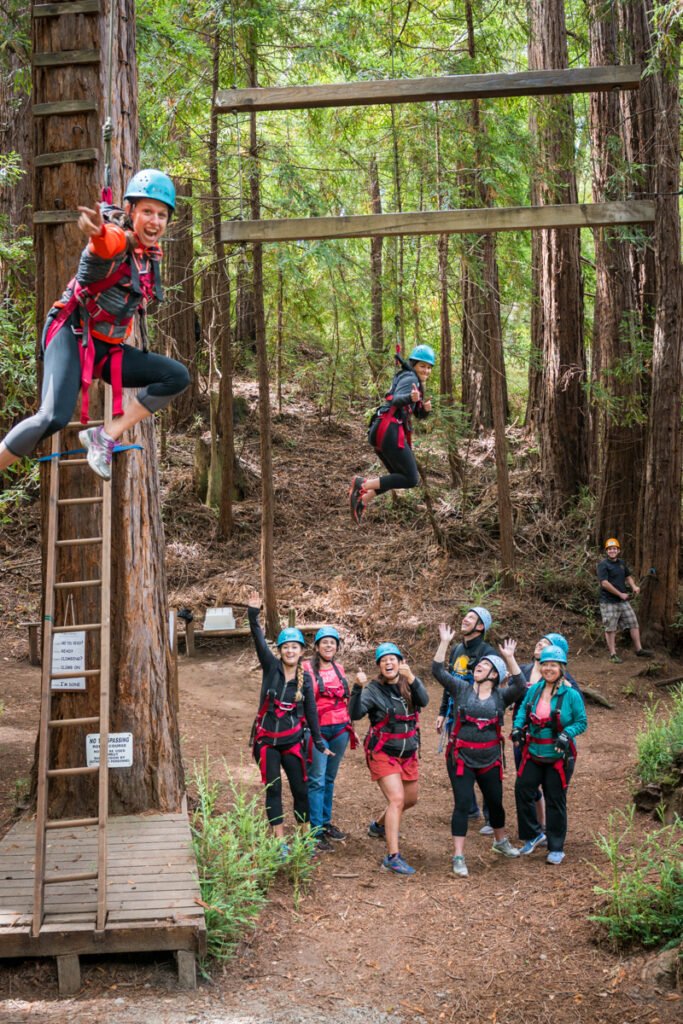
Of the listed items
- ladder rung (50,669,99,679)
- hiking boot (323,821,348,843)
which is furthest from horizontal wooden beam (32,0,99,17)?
hiking boot (323,821,348,843)

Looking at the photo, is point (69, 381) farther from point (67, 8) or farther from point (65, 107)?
point (67, 8)

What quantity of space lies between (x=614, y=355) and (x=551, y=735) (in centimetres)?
874

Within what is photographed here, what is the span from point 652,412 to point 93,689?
9125 millimetres

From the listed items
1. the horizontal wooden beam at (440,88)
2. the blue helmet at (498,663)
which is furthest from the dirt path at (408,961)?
the horizontal wooden beam at (440,88)

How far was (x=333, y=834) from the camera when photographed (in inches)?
316

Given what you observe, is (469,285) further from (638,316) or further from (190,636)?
(190,636)

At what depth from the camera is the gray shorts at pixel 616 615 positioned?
13.2 metres

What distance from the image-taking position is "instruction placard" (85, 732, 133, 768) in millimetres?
6676

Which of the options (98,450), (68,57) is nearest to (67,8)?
(68,57)

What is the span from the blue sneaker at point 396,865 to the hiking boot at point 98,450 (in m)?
4.18

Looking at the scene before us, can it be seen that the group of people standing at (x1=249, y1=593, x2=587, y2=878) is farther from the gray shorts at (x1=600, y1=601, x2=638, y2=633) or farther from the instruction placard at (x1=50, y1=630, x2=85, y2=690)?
the gray shorts at (x1=600, y1=601, x2=638, y2=633)

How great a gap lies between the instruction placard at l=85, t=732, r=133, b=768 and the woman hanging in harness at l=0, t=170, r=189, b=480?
104 inches

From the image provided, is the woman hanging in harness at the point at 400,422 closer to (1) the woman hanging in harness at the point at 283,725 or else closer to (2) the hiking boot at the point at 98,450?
(1) the woman hanging in harness at the point at 283,725

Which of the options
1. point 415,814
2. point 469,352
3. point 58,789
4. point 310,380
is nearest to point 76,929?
point 58,789
